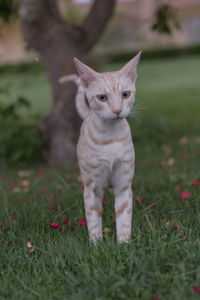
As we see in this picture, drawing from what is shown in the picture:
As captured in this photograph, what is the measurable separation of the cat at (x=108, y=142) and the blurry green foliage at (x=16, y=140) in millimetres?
4558

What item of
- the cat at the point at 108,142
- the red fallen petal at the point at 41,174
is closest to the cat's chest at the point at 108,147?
the cat at the point at 108,142

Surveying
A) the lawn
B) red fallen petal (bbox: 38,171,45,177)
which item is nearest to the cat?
the lawn

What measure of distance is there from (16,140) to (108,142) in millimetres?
5164

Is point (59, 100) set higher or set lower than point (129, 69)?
lower

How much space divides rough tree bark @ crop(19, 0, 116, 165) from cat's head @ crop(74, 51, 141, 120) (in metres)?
4.43

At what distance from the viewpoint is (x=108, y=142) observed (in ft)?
9.87

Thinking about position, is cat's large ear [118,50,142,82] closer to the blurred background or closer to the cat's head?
the cat's head

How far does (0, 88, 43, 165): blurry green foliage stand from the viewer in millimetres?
7602

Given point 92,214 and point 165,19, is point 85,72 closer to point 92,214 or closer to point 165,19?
point 92,214

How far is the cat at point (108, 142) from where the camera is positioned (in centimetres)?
291

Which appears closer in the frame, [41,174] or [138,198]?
[138,198]

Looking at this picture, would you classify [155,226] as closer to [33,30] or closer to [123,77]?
[123,77]

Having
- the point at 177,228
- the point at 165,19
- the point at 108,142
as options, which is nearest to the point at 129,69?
the point at 108,142

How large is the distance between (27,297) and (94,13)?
620 cm
